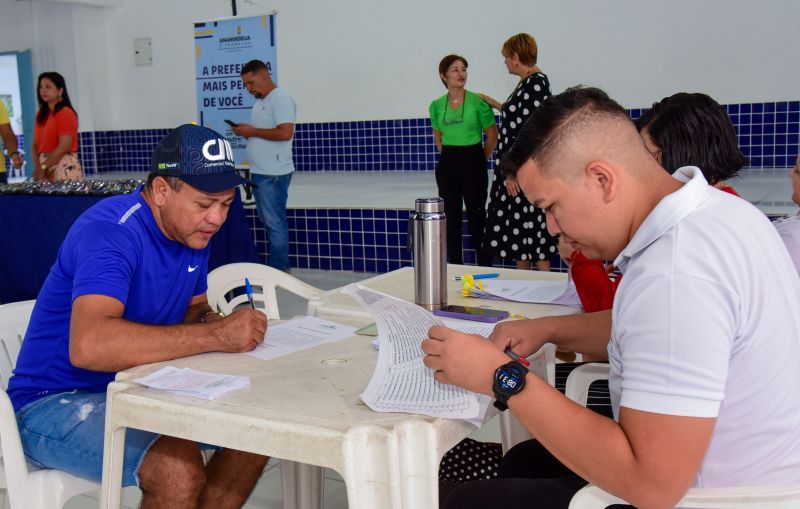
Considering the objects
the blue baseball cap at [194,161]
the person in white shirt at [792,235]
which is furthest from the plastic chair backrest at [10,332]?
the person in white shirt at [792,235]

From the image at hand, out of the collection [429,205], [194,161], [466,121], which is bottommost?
[429,205]

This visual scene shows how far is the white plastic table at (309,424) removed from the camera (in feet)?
3.67

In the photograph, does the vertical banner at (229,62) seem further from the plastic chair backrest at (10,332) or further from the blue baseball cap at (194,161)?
the blue baseball cap at (194,161)

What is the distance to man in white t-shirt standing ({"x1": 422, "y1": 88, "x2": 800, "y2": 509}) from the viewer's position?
0.94 meters

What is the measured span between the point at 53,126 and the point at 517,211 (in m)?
3.77

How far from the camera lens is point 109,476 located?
1.38 meters

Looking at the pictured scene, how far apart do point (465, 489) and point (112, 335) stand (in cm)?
70

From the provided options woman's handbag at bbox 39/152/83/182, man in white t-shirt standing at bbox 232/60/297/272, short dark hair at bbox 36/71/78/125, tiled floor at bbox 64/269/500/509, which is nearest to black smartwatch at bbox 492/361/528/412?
tiled floor at bbox 64/269/500/509

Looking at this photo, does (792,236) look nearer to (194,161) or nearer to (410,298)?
(410,298)

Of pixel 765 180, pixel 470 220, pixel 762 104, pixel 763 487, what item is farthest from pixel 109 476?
pixel 762 104

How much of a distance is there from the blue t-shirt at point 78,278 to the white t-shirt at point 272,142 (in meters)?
3.57

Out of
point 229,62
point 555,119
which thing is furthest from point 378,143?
point 555,119

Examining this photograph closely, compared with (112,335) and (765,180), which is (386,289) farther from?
(765,180)

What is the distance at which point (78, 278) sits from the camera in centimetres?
158
